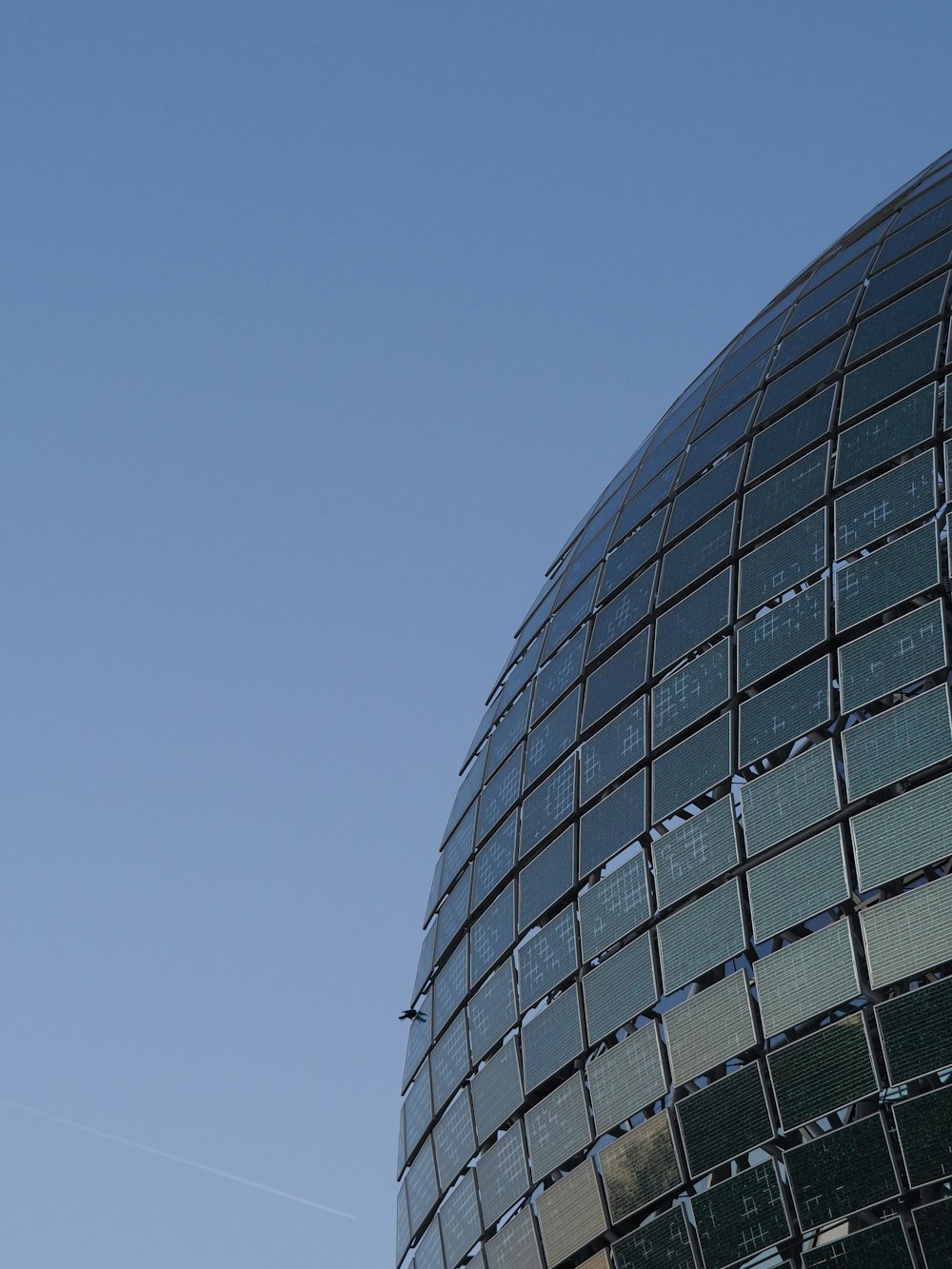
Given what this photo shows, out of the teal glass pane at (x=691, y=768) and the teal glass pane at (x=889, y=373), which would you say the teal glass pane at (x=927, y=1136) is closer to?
the teal glass pane at (x=691, y=768)

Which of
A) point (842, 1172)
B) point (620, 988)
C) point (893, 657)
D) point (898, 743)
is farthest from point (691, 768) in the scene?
point (842, 1172)

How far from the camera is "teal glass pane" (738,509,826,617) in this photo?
2289cm

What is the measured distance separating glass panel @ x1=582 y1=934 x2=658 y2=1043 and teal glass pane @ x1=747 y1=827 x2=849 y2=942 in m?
1.83

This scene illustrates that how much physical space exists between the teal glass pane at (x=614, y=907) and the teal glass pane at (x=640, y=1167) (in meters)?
2.49

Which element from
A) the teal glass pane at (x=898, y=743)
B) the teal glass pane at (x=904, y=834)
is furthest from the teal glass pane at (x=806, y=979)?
the teal glass pane at (x=898, y=743)

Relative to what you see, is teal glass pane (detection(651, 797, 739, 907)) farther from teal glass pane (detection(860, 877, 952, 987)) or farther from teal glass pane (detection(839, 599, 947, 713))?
teal glass pane (detection(860, 877, 952, 987))

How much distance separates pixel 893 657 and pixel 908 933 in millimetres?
3274

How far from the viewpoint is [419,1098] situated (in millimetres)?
28344

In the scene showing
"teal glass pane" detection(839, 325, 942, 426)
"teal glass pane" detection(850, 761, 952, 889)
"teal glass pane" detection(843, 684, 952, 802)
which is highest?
"teal glass pane" detection(839, 325, 942, 426)

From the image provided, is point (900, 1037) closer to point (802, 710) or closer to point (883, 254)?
point (802, 710)

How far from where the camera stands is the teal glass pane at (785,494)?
24078 mm

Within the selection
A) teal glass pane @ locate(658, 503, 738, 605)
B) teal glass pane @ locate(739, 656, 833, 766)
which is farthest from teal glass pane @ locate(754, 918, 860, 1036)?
teal glass pane @ locate(658, 503, 738, 605)

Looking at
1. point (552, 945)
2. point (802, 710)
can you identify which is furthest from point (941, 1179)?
point (552, 945)

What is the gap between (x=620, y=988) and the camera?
22000 mm
